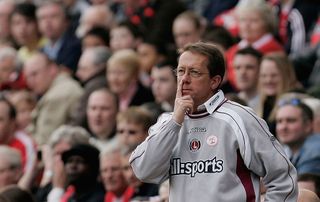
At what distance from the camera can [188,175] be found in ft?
23.1

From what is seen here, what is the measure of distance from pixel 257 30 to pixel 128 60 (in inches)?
59.0

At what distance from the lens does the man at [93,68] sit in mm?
14189

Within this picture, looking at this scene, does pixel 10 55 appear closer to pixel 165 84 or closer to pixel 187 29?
pixel 187 29

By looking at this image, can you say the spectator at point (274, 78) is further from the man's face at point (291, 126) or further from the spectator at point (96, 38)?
the spectator at point (96, 38)

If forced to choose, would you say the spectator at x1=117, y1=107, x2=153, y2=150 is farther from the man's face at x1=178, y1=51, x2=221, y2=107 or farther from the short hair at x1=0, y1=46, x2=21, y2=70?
the man's face at x1=178, y1=51, x2=221, y2=107

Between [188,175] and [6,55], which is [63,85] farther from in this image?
[188,175]

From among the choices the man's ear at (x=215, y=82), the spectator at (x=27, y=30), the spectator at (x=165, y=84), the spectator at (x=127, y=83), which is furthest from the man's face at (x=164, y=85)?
the man's ear at (x=215, y=82)

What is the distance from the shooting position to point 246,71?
488 inches

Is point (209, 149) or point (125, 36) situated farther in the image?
point (125, 36)

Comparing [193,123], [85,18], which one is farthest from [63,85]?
[193,123]

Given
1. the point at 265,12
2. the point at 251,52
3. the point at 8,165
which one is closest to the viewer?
the point at 8,165

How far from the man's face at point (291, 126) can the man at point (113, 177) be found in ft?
4.81

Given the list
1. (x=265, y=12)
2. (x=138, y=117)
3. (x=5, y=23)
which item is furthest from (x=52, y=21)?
(x=138, y=117)

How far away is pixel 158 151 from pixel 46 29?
10.1 m
